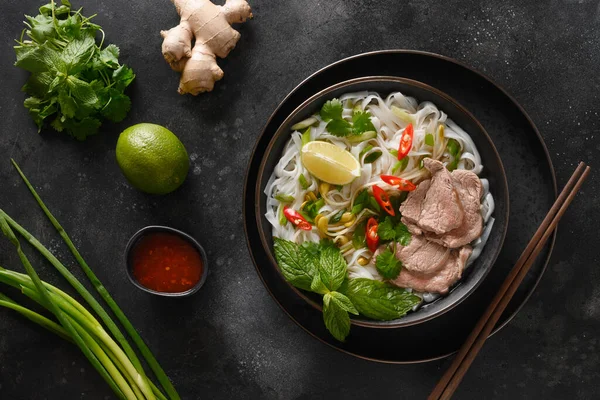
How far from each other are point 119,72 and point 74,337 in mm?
1487

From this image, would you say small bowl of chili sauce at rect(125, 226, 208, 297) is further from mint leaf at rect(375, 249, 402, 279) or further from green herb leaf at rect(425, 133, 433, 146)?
green herb leaf at rect(425, 133, 433, 146)

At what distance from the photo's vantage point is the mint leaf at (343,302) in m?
2.69

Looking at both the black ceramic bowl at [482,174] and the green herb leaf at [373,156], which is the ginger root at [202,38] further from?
the green herb leaf at [373,156]

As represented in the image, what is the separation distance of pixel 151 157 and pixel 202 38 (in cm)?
76

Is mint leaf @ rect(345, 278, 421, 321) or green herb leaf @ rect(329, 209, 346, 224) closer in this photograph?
mint leaf @ rect(345, 278, 421, 321)

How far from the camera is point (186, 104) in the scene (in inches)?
130

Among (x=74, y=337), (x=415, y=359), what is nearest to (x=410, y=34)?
(x=415, y=359)

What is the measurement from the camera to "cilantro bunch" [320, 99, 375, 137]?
284cm

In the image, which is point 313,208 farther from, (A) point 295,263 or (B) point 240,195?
(B) point 240,195

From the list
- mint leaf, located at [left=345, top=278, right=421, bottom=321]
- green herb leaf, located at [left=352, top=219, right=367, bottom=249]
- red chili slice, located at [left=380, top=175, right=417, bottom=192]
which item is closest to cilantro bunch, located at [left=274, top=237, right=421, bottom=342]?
mint leaf, located at [left=345, top=278, right=421, bottom=321]

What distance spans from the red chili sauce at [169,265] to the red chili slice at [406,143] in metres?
1.25

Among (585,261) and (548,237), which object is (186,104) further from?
(585,261)

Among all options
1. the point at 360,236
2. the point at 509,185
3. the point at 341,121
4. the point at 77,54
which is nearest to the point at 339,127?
the point at 341,121

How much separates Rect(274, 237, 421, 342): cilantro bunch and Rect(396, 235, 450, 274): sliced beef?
0.54ft
